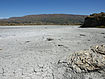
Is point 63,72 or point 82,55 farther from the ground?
point 82,55

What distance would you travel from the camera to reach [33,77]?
3.28m

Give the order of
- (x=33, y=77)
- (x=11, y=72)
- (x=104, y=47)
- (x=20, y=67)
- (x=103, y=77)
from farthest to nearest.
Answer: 1. (x=104, y=47)
2. (x=20, y=67)
3. (x=11, y=72)
4. (x=33, y=77)
5. (x=103, y=77)

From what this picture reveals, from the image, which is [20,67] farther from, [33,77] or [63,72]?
[63,72]

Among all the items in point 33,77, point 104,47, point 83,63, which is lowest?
point 33,77

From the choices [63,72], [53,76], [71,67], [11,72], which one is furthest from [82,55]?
[11,72]

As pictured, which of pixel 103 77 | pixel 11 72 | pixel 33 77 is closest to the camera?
pixel 103 77

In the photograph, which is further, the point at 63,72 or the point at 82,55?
the point at 82,55

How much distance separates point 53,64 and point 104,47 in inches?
85.2

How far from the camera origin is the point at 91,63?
140 inches

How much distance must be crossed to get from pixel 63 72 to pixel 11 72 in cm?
174

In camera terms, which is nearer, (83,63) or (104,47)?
(83,63)

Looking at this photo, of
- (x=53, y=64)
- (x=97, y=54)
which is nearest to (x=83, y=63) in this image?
(x=97, y=54)

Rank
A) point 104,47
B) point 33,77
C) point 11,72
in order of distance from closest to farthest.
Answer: point 33,77, point 11,72, point 104,47

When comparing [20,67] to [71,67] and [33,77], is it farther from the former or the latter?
[71,67]
